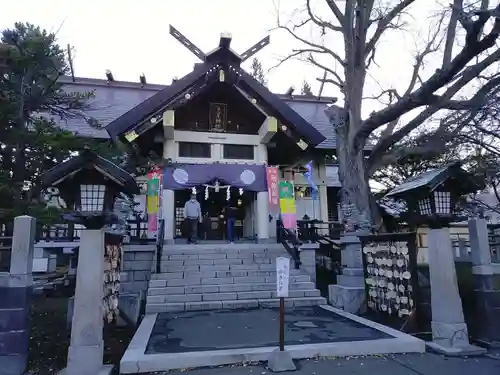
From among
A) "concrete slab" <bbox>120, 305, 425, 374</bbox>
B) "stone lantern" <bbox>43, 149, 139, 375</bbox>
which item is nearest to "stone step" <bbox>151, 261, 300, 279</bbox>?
"concrete slab" <bbox>120, 305, 425, 374</bbox>

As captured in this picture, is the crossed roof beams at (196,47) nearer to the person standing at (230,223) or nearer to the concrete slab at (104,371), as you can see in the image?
the person standing at (230,223)

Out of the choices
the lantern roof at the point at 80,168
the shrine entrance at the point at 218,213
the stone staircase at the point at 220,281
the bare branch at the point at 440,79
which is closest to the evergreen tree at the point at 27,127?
the lantern roof at the point at 80,168

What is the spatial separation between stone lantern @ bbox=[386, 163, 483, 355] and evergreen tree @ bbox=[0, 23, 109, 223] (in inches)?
277

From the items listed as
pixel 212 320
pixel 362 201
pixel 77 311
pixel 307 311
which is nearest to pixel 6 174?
pixel 77 311

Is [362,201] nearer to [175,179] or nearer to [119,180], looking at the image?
[175,179]

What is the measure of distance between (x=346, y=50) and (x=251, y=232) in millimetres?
8462

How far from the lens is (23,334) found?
209 inches

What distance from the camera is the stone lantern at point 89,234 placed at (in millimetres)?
4877

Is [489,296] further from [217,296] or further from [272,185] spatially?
[272,185]

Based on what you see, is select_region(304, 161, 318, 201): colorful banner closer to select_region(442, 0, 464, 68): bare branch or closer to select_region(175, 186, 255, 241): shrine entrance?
select_region(175, 186, 255, 241): shrine entrance

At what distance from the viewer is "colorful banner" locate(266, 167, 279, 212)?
13.6m

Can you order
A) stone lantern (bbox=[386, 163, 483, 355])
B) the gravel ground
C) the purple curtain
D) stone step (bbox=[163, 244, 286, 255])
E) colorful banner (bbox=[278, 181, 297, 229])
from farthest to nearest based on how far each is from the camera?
1. colorful banner (bbox=[278, 181, 297, 229])
2. the purple curtain
3. stone step (bbox=[163, 244, 286, 255])
4. stone lantern (bbox=[386, 163, 483, 355])
5. the gravel ground

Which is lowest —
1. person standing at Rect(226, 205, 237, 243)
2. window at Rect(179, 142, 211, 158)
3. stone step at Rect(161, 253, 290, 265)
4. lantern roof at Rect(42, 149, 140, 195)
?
stone step at Rect(161, 253, 290, 265)

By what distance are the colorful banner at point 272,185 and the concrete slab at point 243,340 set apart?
6.17m
